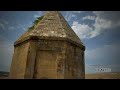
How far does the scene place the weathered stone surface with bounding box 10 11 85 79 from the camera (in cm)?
705

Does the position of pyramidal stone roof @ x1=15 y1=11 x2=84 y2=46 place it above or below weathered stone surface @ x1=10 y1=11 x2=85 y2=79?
above

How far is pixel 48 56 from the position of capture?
7258 millimetres

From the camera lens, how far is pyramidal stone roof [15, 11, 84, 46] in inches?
297

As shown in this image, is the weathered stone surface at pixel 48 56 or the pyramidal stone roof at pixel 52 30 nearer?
the weathered stone surface at pixel 48 56

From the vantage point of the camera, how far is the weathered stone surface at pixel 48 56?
705 cm

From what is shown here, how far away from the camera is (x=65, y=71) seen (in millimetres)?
6996

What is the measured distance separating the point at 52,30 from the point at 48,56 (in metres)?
1.55

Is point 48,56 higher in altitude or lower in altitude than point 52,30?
lower

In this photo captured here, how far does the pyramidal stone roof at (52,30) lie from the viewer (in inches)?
297

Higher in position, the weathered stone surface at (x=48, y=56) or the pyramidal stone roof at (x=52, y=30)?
the pyramidal stone roof at (x=52, y=30)

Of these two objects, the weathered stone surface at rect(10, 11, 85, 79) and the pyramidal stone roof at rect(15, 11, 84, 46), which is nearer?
the weathered stone surface at rect(10, 11, 85, 79)

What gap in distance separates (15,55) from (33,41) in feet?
6.51

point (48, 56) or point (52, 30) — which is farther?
point (52, 30)
